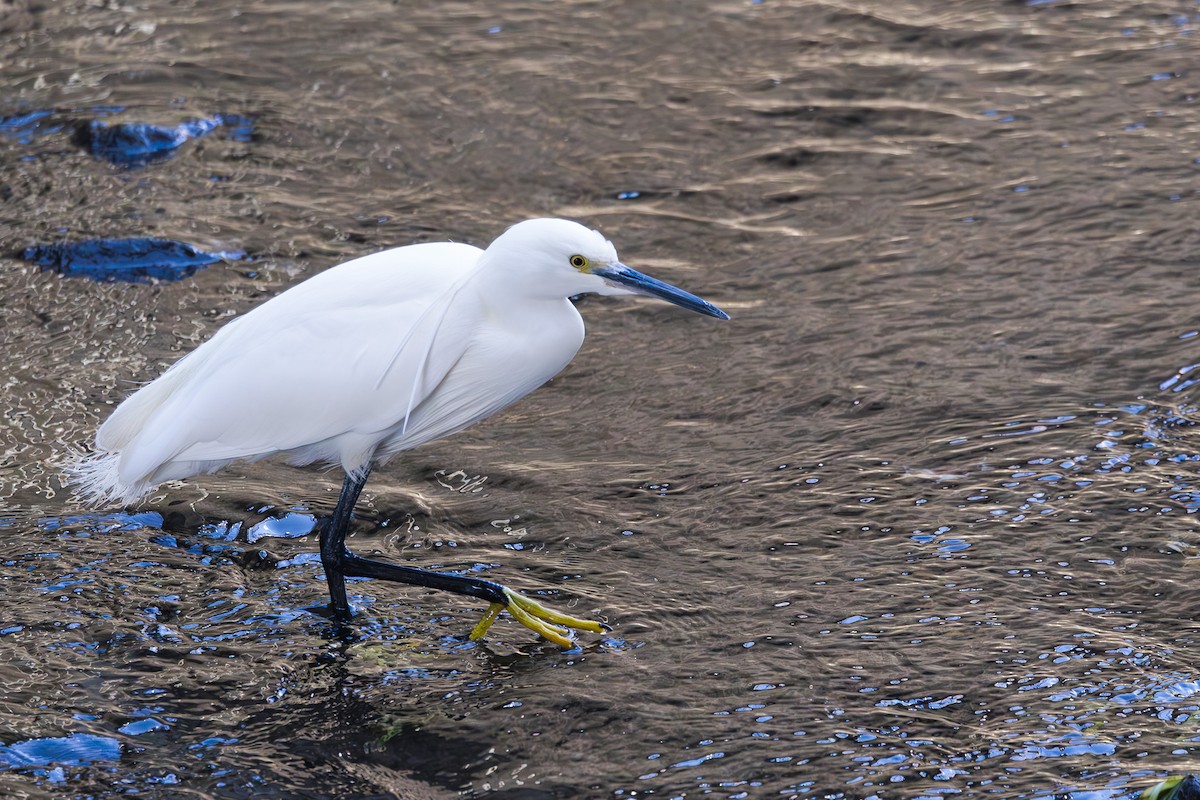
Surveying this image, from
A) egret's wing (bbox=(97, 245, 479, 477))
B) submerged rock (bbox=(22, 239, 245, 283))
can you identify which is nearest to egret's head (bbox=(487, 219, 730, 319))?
egret's wing (bbox=(97, 245, 479, 477))

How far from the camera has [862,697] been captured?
135 inches

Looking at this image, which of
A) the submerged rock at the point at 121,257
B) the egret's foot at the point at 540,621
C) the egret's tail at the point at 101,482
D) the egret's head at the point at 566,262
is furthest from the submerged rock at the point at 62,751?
the submerged rock at the point at 121,257

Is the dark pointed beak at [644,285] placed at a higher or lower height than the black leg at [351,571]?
higher

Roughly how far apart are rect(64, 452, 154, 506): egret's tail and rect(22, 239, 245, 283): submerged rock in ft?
5.23

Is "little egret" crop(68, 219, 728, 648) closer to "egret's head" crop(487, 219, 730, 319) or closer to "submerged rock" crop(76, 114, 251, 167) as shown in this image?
"egret's head" crop(487, 219, 730, 319)

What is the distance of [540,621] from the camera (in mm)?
3795

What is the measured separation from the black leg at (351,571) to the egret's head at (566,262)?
2.72 ft

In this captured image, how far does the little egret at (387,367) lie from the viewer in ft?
12.0

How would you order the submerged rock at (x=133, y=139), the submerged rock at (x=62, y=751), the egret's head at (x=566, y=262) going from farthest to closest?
the submerged rock at (x=133, y=139), the egret's head at (x=566, y=262), the submerged rock at (x=62, y=751)

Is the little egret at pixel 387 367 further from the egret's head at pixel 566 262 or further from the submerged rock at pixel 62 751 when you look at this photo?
the submerged rock at pixel 62 751

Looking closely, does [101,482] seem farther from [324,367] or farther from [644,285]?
[644,285]

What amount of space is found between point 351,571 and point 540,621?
1.88 feet

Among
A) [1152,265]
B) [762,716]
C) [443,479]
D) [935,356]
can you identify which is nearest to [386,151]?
[443,479]

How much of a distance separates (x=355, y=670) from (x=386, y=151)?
3775 mm
